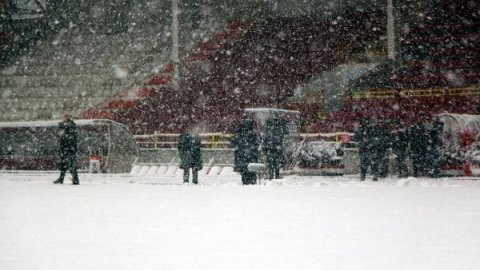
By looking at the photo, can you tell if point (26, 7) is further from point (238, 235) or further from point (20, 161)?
point (238, 235)

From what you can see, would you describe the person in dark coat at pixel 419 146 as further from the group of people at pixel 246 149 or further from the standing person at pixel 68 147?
the standing person at pixel 68 147

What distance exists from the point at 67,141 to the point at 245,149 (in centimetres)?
440

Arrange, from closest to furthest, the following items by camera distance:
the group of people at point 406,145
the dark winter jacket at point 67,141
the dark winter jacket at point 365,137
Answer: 1. the dark winter jacket at point 67,141
2. the dark winter jacket at point 365,137
3. the group of people at point 406,145

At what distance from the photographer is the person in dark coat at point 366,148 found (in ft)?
55.0

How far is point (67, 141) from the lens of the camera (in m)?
15.9

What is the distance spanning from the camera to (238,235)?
689 centimetres

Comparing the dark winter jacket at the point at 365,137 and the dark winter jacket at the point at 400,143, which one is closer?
the dark winter jacket at the point at 365,137

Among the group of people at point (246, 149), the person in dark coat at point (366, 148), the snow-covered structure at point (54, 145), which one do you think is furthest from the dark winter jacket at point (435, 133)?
the snow-covered structure at point (54, 145)

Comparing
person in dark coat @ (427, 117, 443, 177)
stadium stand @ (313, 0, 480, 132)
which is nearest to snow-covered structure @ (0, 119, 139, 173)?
stadium stand @ (313, 0, 480, 132)

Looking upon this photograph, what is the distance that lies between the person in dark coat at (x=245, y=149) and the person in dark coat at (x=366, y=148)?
2.99 m

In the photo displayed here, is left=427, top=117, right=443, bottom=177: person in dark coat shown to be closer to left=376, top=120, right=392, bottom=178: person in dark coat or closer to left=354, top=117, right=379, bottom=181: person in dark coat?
left=376, top=120, right=392, bottom=178: person in dark coat

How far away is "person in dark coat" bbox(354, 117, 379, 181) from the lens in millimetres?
16750

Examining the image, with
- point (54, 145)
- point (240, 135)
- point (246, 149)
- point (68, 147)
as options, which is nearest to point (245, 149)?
point (246, 149)

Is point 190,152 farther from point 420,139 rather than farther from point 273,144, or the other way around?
point 420,139
